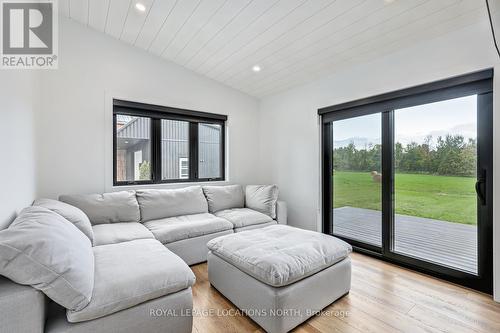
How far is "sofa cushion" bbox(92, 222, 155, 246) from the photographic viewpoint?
218 centimetres

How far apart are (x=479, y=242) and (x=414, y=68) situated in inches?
71.1

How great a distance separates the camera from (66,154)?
2.83 m

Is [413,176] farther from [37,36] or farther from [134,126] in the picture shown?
[37,36]

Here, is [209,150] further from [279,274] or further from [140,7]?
[279,274]

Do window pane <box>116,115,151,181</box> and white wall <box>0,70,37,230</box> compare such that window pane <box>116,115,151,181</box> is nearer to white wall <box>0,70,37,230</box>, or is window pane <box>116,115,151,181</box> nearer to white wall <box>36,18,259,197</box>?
white wall <box>36,18,259,197</box>

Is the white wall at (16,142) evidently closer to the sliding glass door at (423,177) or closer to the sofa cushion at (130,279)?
the sofa cushion at (130,279)

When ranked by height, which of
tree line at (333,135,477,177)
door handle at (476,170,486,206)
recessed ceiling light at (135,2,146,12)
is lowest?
door handle at (476,170,486,206)

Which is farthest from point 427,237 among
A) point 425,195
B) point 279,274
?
point 279,274

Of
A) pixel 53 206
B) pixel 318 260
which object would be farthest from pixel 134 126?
pixel 318 260

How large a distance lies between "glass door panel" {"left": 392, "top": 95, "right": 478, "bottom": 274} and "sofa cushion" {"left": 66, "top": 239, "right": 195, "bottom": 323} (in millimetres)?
2481

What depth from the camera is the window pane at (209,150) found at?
3992 mm

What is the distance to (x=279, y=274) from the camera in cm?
155

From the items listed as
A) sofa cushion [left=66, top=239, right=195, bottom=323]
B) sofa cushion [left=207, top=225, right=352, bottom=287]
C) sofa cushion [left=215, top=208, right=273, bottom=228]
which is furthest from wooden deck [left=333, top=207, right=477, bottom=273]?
sofa cushion [left=66, top=239, right=195, bottom=323]

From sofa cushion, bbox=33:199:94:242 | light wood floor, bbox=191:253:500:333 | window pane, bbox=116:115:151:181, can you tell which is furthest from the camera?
window pane, bbox=116:115:151:181
